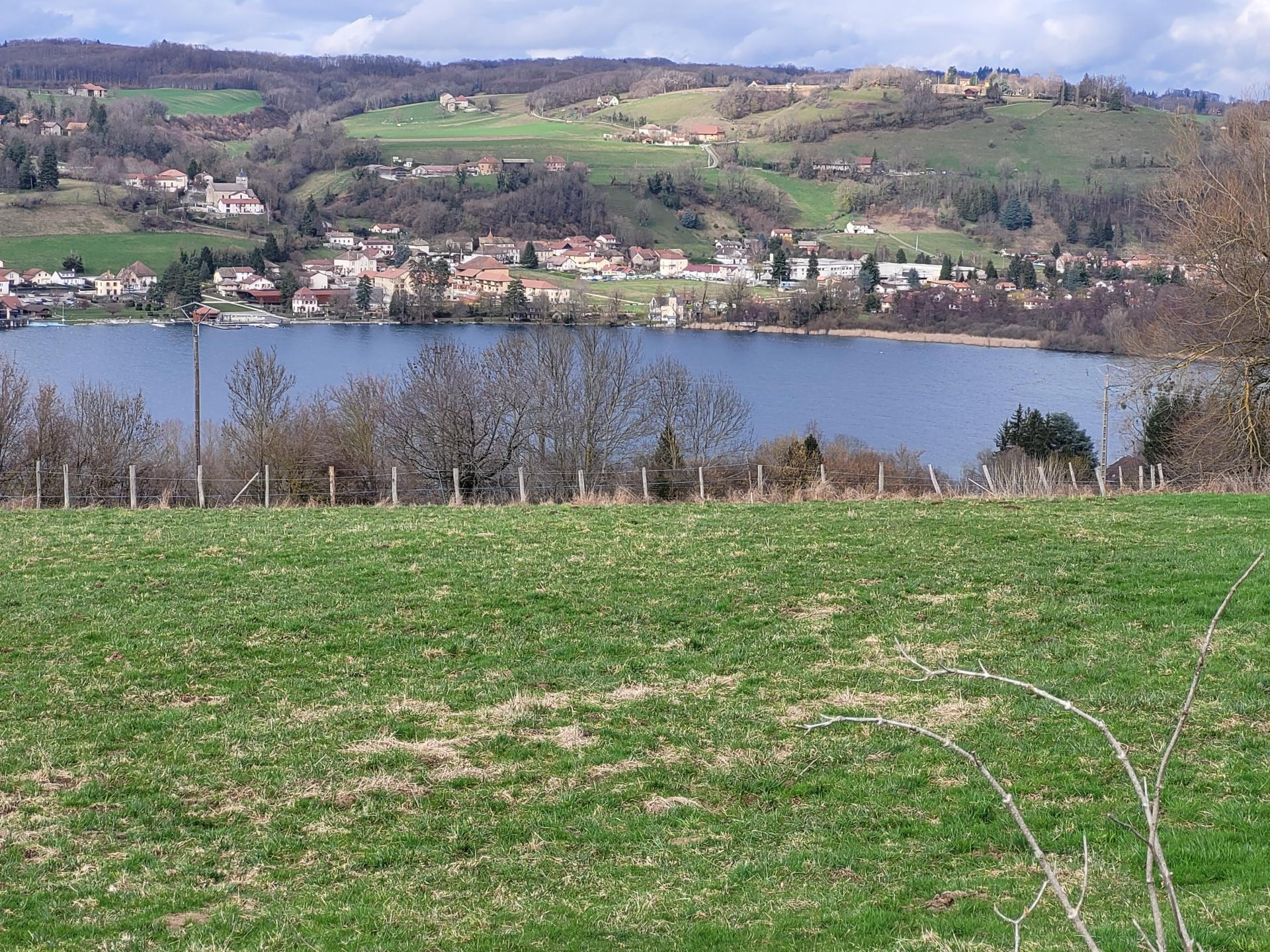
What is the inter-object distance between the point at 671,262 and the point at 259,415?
107 meters

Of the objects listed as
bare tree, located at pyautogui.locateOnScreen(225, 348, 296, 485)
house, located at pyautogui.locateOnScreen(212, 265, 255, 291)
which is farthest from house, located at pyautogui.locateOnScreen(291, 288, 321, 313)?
bare tree, located at pyautogui.locateOnScreen(225, 348, 296, 485)

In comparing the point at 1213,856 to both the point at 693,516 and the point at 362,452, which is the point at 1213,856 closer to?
the point at 693,516

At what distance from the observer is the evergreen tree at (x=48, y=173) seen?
485 ft

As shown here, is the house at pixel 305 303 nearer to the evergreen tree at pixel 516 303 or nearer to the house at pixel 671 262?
the evergreen tree at pixel 516 303

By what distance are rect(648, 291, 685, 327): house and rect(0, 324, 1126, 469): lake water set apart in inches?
98.4

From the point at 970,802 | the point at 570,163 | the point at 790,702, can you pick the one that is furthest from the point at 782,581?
the point at 570,163

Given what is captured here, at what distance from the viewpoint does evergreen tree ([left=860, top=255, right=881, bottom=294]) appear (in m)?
131

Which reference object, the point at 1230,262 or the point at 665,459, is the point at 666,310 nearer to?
the point at 665,459

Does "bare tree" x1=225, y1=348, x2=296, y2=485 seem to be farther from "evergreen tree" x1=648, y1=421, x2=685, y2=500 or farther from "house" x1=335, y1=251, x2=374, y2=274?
"house" x1=335, y1=251, x2=374, y2=274

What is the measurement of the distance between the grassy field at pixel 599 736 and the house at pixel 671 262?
13198cm

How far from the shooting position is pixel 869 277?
132m

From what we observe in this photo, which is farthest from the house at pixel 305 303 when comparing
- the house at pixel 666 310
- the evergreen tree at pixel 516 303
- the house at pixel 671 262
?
the house at pixel 671 262

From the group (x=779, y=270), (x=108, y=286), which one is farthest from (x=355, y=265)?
(x=779, y=270)

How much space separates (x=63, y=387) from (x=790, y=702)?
64.7 m
